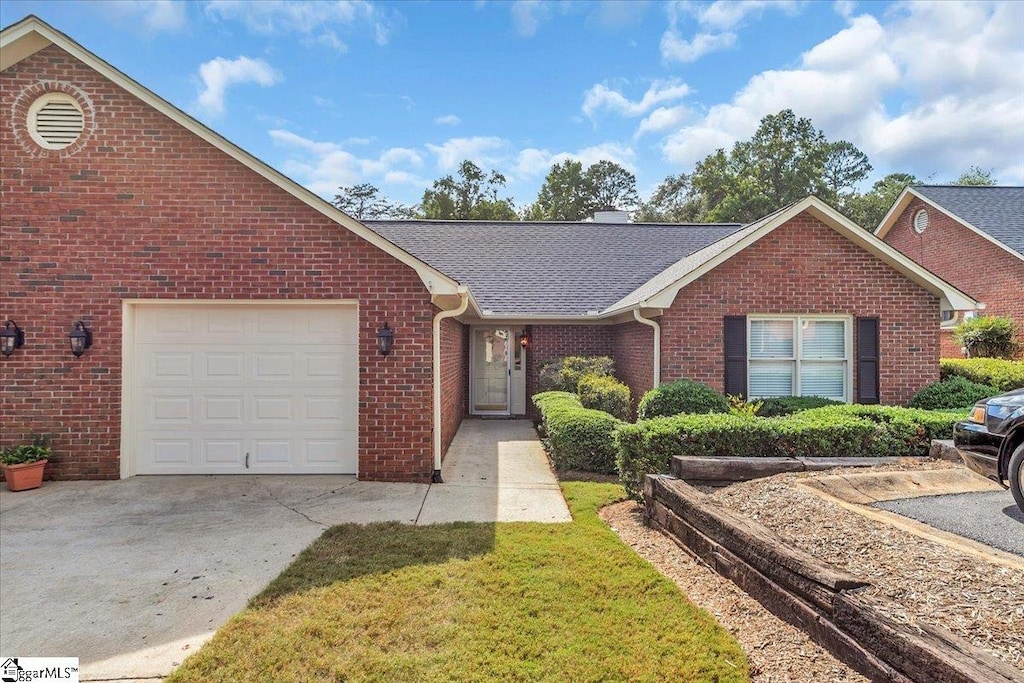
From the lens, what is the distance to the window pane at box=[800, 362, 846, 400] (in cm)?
951

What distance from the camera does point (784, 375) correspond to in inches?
376

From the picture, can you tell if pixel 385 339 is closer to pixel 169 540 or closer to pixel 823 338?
pixel 169 540

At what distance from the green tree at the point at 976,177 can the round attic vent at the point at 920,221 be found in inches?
1417

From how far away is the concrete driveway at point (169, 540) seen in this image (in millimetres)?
3375

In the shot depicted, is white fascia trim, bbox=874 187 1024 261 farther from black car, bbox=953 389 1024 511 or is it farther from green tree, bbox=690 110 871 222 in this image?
green tree, bbox=690 110 871 222

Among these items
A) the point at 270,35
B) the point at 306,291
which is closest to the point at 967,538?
the point at 306,291

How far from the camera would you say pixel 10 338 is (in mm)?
6984

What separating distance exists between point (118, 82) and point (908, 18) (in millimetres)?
12967

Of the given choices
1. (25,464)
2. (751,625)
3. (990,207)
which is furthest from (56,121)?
(990,207)

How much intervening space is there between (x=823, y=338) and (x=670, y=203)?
4679 centimetres

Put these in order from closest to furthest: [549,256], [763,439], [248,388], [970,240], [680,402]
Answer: [763,439], [248,388], [680,402], [549,256], [970,240]

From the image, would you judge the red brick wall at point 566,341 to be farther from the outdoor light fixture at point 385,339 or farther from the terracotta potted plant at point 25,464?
the terracotta potted plant at point 25,464

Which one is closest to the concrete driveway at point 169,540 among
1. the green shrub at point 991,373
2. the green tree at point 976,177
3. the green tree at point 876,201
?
the green shrub at point 991,373

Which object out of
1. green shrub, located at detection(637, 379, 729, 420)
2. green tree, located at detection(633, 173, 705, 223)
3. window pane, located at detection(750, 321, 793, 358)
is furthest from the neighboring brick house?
green tree, located at detection(633, 173, 705, 223)
